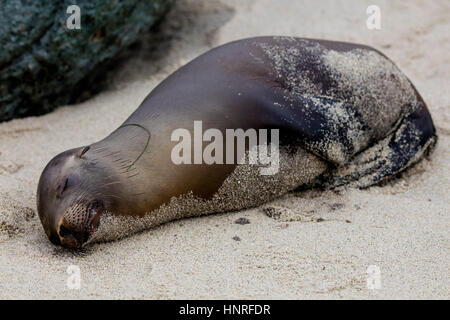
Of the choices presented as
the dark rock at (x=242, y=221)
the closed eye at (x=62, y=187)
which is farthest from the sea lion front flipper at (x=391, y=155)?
the closed eye at (x=62, y=187)

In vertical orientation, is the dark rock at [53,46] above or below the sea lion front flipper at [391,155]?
above

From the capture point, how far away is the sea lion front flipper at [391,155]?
349cm

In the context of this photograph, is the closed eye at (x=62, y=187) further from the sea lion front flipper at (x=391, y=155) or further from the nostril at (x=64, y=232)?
the sea lion front flipper at (x=391, y=155)

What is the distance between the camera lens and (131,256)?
9.30 feet

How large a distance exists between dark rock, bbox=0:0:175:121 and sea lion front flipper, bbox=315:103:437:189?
71.5 inches

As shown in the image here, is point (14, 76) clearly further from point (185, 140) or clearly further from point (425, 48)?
point (425, 48)

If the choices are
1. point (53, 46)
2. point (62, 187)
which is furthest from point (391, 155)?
point (53, 46)

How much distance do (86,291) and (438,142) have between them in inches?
95.8

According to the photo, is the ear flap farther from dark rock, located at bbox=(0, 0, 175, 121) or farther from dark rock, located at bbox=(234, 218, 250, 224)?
dark rock, located at bbox=(0, 0, 175, 121)

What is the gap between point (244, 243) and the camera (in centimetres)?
294

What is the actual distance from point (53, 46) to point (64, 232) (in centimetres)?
167

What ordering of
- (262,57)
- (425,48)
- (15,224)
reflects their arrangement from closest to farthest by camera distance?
(15,224) < (262,57) < (425,48)

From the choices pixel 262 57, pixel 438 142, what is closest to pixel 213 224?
pixel 262 57

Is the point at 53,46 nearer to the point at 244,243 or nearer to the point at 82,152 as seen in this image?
the point at 82,152
